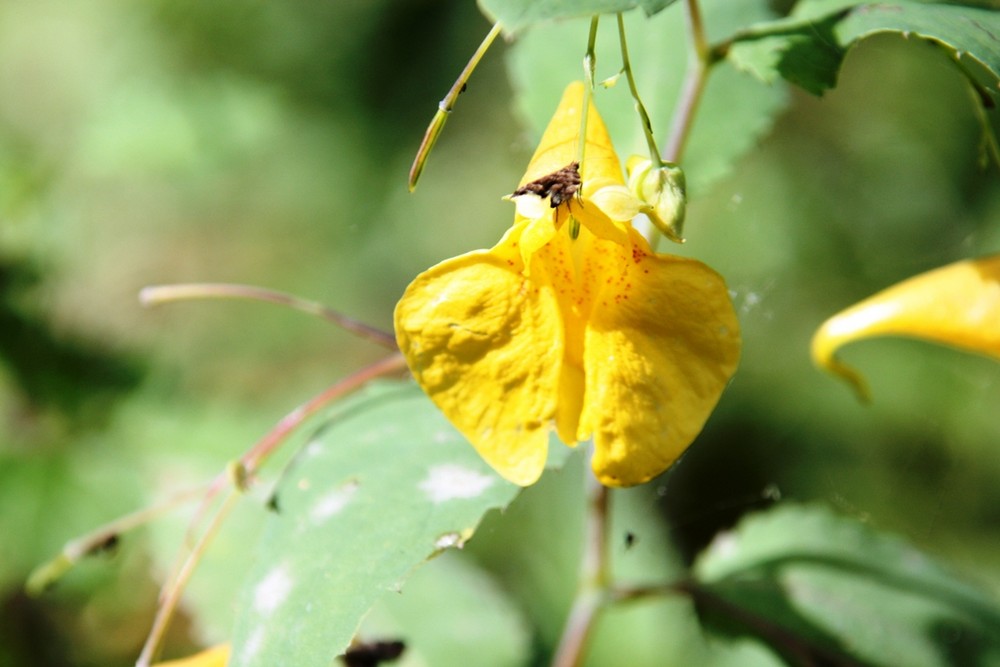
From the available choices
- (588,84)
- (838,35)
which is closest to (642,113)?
(588,84)

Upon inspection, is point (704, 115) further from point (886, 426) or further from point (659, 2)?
point (886, 426)

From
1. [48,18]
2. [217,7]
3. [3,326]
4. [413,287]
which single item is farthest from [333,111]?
[413,287]

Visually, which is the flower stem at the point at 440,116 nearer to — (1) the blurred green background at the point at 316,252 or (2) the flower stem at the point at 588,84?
(2) the flower stem at the point at 588,84

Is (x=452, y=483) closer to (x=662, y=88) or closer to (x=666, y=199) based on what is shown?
(x=666, y=199)

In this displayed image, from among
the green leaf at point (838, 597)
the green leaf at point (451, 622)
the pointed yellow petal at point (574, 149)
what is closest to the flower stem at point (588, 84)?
the pointed yellow petal at point (574, 149)

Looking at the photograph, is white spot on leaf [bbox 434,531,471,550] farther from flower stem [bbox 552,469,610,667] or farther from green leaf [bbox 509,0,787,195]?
green leaf [bbox 509,0,787,195]
